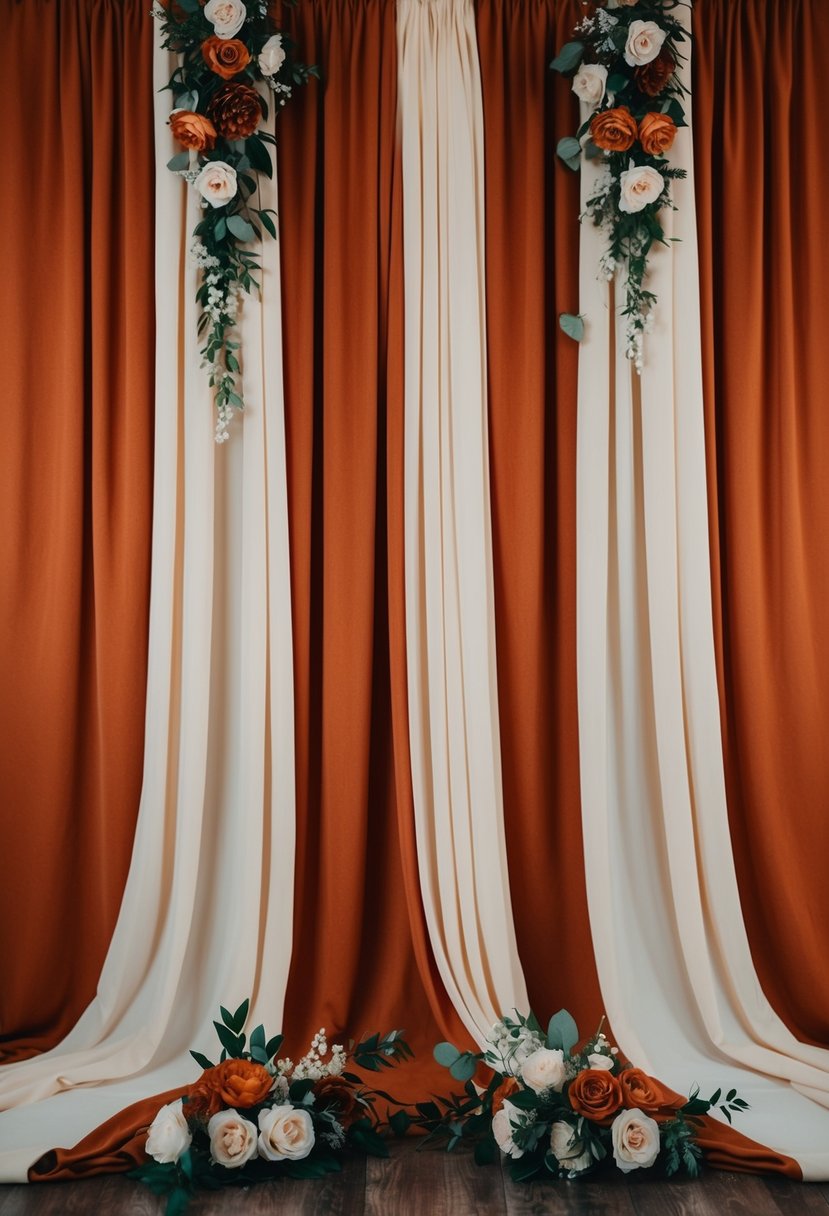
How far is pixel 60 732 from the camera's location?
7.89 feet

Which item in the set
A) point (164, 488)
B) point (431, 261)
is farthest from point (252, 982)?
point (431, 261)

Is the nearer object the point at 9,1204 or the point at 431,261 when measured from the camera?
the point at 9,1204

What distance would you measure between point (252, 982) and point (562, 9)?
92.4 inches

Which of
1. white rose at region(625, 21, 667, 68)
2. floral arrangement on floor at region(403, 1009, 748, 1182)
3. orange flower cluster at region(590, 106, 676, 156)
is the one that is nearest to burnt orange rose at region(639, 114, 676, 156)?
orange flower cluster at region(590, 106, 676, 156)

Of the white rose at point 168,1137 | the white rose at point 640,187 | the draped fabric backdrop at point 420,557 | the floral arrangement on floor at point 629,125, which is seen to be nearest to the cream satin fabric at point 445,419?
the draped fabric backdrop at point 420,557

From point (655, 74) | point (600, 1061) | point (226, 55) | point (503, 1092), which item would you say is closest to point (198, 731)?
point (503, 1092)

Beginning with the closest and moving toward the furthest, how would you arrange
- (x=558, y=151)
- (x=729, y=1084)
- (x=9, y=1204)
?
(x=9, y=1204), (x=729, y=1084), (x=558, y=151)

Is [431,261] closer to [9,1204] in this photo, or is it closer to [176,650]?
[176,650]

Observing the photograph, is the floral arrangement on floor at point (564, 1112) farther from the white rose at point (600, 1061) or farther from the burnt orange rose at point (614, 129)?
the burnt orange rose at point (614, 129)

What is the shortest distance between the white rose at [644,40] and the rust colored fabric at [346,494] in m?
0.55

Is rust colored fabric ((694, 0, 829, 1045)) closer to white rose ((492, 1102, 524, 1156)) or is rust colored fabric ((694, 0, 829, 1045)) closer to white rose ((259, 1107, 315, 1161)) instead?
white rose ((492, 1102, 524, 1156))

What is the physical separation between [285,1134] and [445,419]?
1544mm

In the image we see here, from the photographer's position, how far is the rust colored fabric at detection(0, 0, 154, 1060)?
7.83 feet

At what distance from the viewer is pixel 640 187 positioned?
225cm
